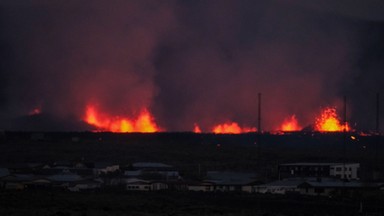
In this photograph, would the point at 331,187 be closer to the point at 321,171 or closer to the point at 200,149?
the point at 321,171

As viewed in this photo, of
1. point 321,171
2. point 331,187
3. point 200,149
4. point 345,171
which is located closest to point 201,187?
point 331,187

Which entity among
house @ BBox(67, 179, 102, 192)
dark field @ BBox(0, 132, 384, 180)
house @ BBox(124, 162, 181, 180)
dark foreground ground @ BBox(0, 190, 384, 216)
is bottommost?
dark foreground ground @ BBox(0, 190, 384, 216)

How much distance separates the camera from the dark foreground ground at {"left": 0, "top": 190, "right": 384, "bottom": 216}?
48938mm

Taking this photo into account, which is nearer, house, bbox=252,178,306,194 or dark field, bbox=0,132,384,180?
house, bbox=252,178,306,194

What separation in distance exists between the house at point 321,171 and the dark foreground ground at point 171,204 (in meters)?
13.7

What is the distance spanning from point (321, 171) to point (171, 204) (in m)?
23.5

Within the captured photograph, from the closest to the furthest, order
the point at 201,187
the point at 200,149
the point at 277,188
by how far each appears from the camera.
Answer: the point at 277,188 < the point at 201,187 < the point at 200,149

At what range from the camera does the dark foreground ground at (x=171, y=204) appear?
48938mm

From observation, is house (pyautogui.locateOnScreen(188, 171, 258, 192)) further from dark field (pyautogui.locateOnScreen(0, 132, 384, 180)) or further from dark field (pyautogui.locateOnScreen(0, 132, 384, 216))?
dark field (pyautogui.locateOnScreen(0, 132, 384, 180))

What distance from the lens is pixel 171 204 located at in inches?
2122

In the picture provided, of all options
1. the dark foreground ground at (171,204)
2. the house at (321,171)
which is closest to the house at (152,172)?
the house at (321,171)

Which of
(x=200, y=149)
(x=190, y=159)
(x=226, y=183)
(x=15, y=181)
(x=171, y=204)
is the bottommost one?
(x=171, y=204)

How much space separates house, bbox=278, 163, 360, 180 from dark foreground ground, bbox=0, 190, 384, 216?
44.8 ft

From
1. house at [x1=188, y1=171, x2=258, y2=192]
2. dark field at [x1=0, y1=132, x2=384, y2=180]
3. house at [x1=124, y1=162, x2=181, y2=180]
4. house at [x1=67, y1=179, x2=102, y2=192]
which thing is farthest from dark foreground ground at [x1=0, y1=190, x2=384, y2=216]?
dark field at [x1=0, y1=132, x2=384, y2=180]
